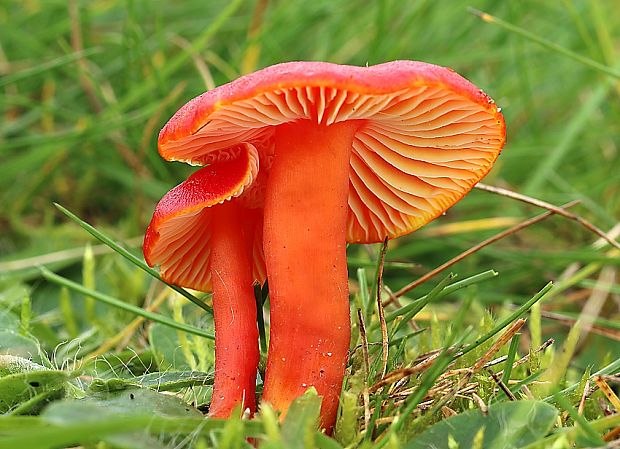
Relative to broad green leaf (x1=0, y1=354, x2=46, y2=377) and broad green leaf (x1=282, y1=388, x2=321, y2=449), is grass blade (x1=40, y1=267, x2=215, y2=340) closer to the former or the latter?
broad green leaf (x1=0, y1=354, x2=46, y2=377)

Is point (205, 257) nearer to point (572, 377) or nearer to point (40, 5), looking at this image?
point (572, 377)

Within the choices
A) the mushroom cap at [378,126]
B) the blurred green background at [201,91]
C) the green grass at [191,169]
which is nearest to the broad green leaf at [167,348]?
the green grass at [191,169]

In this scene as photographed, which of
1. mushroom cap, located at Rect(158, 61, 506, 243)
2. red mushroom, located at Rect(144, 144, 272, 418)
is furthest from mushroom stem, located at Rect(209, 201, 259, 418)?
mushroom cap, located at Rect(158, 61, 506, 243)

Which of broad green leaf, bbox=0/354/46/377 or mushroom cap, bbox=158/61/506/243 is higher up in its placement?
mushroom cap, bbox=158/61/506/243

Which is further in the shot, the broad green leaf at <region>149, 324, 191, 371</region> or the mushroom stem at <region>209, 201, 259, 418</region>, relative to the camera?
the broad green leaf at <region>149, 324, 191, 371</region>

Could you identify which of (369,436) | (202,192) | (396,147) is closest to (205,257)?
(202,192)

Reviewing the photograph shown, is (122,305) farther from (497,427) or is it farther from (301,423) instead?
(497,427)

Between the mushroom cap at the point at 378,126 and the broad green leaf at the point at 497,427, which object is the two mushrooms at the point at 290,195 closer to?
the mushroom cap at the point at 378,126

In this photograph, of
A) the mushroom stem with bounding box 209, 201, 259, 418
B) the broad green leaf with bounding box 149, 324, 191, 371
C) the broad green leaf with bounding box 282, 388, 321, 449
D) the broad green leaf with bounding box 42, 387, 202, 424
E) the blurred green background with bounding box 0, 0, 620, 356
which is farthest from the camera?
the blurred green background with bounding box 0, 0, 620, 356
